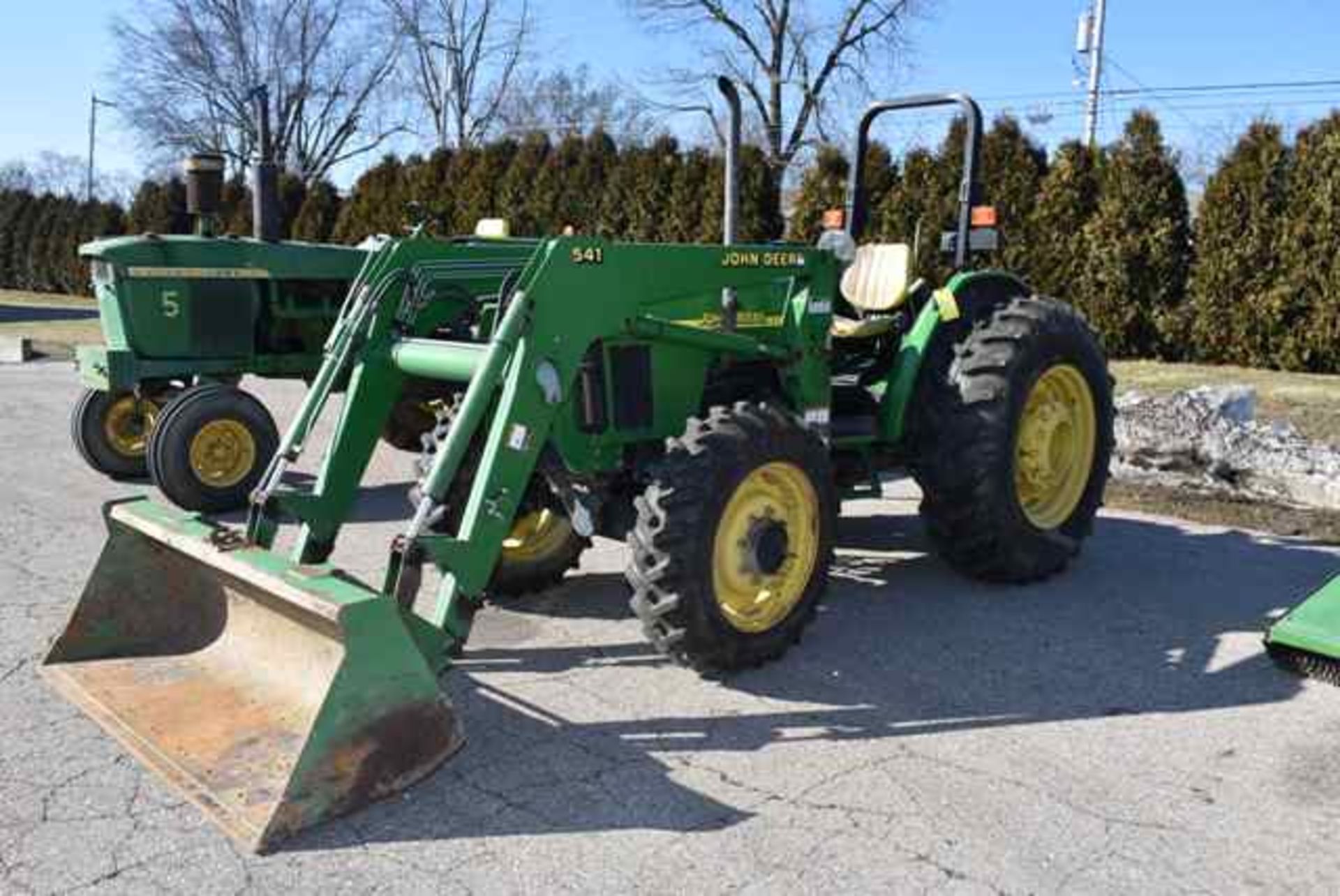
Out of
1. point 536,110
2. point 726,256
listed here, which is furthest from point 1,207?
point 726,256

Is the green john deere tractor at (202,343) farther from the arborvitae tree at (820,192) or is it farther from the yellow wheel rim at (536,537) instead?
the arborvitae tree at (820,192)

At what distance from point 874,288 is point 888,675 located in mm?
2248

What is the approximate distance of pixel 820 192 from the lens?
1545cm

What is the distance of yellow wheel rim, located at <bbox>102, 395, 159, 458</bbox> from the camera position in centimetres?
812

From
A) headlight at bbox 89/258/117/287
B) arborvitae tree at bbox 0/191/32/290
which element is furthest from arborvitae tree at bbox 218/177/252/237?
headlight at bbox 89/258/117/287

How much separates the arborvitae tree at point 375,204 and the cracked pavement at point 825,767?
16.4 m

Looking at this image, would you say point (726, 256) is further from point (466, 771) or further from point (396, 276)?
point (466, 771)

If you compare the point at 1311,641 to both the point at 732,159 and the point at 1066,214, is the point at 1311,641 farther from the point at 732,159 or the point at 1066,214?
the point at 1066,214

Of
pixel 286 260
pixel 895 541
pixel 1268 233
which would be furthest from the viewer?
pixel 1268 233

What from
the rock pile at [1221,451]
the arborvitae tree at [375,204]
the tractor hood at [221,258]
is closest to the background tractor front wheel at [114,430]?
the tractor hood at [221,258]

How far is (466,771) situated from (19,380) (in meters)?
12.8

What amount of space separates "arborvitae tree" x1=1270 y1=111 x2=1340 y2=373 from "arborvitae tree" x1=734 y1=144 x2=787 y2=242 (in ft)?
20.3

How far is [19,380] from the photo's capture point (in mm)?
14016

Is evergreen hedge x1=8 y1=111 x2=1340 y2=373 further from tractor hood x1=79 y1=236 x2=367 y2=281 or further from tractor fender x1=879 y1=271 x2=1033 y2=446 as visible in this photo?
tractor fender x1=879 y1=271 x2=1033 y2=446
